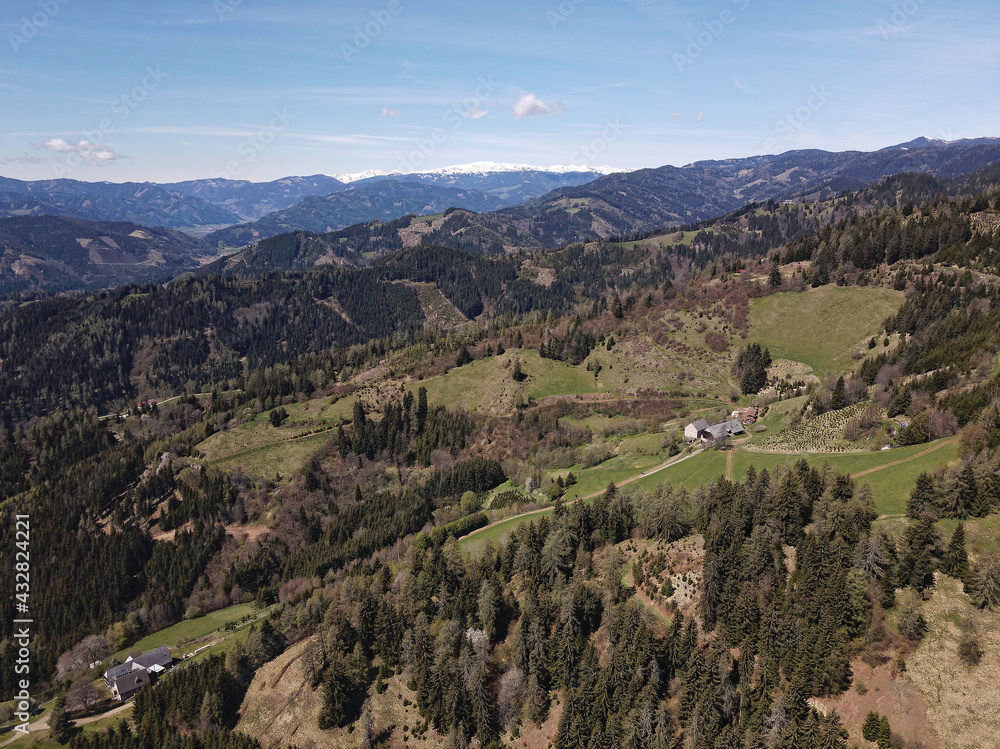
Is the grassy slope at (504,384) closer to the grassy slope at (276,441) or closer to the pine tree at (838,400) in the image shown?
the grassy slope at (276,441)

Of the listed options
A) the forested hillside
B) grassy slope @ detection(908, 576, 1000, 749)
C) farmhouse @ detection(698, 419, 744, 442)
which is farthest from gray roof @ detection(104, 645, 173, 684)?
farmhouse @ detection(698, 419, 744, 442)

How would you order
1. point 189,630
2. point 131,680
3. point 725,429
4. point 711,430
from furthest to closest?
point 189,630 → point 711,430 → point 725,429 → point 131,680

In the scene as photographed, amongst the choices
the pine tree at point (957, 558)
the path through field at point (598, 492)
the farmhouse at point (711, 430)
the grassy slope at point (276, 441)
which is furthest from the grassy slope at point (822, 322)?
the grassy slope at point (276, 441)

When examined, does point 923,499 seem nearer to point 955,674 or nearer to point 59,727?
point 955,674

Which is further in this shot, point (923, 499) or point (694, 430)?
point (694, 430)

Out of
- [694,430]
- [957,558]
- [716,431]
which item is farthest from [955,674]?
[694,430]

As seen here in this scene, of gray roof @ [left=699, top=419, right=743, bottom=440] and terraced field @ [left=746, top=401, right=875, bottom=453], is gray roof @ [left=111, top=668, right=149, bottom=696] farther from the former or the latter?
gray roof @ [left=699, top=419, right=743, bottom=440]
